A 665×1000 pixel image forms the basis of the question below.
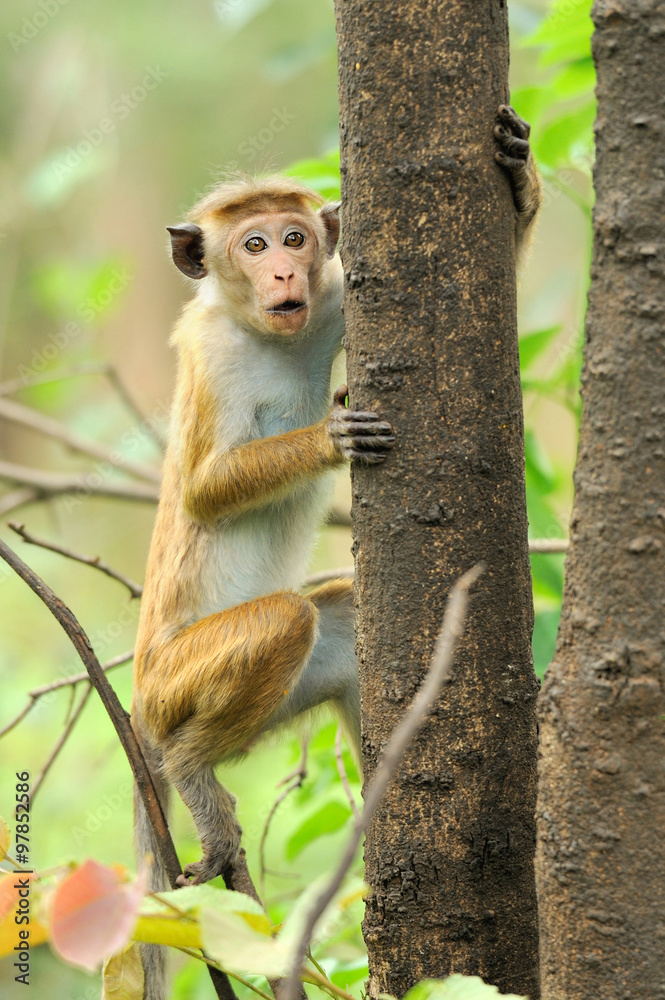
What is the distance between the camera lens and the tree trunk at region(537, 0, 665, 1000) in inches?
67.6

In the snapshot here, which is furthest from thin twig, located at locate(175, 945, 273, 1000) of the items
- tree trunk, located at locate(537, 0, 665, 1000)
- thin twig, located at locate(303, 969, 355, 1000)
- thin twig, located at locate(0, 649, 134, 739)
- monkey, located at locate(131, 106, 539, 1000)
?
monkey, located at locate(131, 106, 539, 1000)

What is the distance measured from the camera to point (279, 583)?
4.21 metres

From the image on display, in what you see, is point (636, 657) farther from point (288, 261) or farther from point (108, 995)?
point (288, 261)

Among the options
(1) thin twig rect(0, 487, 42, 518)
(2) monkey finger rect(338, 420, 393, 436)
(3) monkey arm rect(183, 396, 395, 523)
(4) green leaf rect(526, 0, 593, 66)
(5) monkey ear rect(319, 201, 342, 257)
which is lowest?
(2) monkey finger rect(338, 420, 393, 436)

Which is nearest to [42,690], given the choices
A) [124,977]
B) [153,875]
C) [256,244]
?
[153,875]

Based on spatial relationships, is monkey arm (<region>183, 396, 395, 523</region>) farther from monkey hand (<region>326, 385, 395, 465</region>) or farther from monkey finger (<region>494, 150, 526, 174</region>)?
monkey finger (<region>494, 150, 526, 174</region>)

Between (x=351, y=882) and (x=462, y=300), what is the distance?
1.28 m

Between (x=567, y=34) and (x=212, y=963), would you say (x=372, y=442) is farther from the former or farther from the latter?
(x=567, y=34)

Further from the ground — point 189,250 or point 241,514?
point 189,250

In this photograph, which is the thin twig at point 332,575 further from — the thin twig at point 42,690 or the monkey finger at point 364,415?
the monkey finger at point 364,415

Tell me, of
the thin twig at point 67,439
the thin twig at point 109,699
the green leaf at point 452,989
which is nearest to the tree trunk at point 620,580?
the green leaf at point 452,989

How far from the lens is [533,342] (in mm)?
4074

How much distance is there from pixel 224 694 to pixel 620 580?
2091 millimetres

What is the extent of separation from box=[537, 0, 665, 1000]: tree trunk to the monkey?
1.57m
